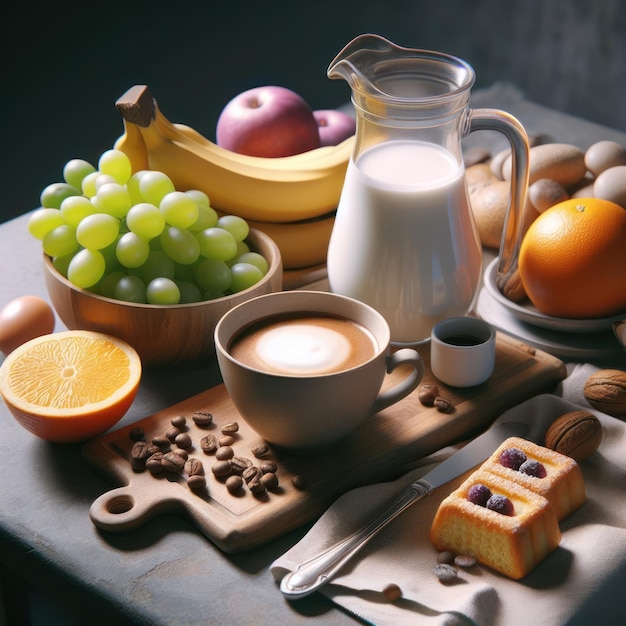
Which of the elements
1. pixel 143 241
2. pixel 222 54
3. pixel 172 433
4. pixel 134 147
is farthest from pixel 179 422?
pixel 222 54

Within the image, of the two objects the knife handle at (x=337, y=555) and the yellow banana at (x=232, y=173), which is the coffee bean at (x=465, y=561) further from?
the yellow banana at (x=232, y=173)

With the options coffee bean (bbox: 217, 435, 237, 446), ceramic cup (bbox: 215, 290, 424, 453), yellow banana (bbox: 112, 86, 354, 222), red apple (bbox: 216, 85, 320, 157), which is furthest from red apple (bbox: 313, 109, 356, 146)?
coffee bean (bbox: 217, 435, 237, 446)

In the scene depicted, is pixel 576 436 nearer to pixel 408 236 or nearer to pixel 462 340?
pixel 462 340

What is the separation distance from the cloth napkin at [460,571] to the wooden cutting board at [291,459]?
34mm

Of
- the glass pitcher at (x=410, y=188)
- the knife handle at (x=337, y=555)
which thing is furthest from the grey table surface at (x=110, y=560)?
the glass pitcher at (x=410, y=188)

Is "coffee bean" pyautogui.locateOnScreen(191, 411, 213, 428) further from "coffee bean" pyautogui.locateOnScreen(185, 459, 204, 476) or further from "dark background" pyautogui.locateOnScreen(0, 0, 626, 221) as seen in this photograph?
"dark background" pyautogui.locateOnScreen(0, 0, 626, 221)

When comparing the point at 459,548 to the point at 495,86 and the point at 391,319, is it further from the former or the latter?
the point at 495,86

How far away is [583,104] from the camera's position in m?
2.90

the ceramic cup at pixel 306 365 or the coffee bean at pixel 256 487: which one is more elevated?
the ceramic cup at pixel 306 365

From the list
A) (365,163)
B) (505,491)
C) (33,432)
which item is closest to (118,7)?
(365,163)

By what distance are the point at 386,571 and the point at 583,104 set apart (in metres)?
2.37

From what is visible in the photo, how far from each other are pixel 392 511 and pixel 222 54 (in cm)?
221

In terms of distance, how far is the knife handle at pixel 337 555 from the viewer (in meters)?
0.81

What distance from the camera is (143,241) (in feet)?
3.60
